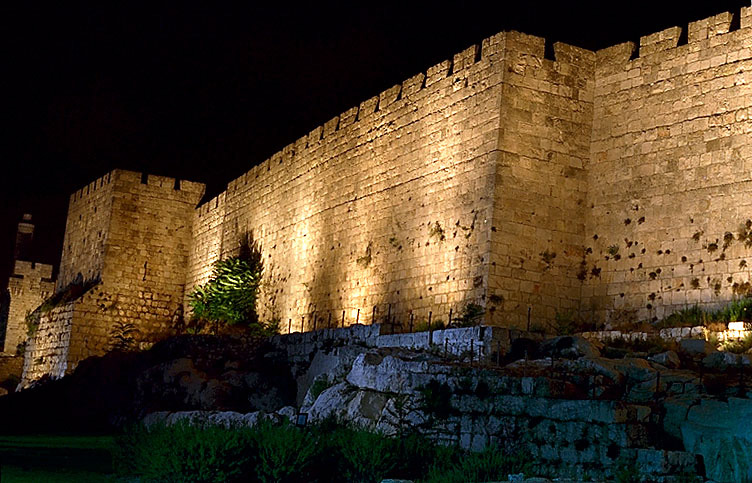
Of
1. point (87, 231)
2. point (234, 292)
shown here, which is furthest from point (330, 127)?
A: point (87, 231)

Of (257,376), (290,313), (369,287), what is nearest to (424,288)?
(369,287)

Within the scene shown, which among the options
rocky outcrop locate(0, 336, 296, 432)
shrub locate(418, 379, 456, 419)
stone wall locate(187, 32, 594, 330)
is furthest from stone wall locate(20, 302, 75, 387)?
shrub locate(418, 379, 456, 419)

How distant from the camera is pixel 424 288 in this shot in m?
16.6

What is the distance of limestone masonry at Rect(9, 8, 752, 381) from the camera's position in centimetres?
1398

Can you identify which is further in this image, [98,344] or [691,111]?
[98,344]

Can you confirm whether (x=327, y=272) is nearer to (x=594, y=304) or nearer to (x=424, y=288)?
(x=424, y=288)

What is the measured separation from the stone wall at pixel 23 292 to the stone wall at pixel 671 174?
1215 inches

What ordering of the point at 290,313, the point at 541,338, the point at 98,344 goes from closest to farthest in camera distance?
1. the point at 541,338
2. the point at 290,313
3. the point at 98,344

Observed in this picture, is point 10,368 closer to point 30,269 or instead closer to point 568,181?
point 30,269

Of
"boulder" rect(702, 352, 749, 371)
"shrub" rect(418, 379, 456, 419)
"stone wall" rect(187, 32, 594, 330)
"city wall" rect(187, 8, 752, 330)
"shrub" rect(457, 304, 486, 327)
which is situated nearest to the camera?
"shrub" rect(418, 379, 456, 419)

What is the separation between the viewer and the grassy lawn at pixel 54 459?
8.20 metres

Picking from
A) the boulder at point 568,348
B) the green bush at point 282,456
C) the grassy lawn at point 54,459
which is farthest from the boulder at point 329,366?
the green bush at point 282,456

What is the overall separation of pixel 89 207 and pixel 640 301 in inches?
768

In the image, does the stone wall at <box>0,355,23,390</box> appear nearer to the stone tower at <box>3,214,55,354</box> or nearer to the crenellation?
the stone tower at <box>3,214,55,354</box>
